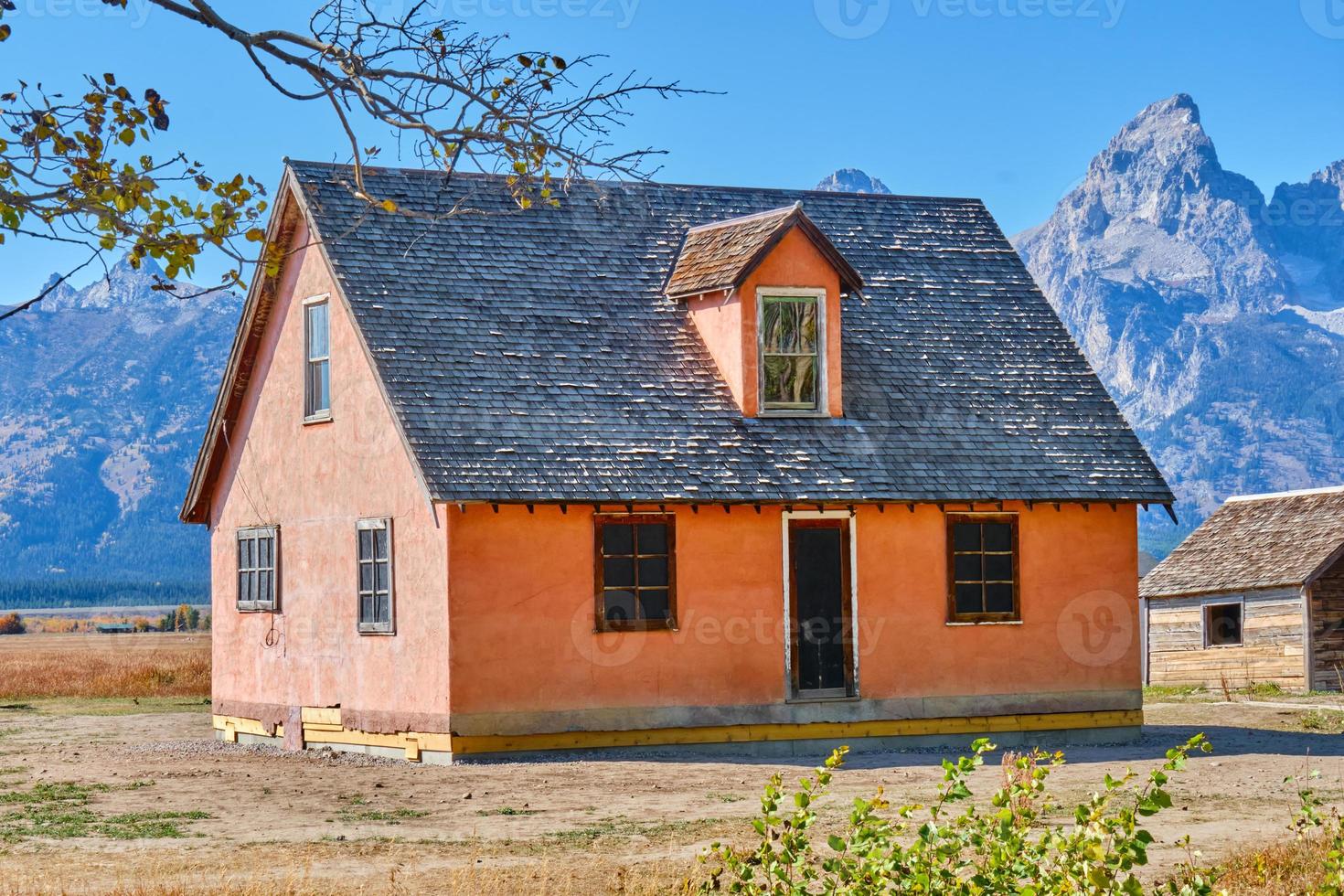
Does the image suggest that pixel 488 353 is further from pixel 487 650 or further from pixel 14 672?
pixel 14 672

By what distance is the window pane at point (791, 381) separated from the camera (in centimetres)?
2320

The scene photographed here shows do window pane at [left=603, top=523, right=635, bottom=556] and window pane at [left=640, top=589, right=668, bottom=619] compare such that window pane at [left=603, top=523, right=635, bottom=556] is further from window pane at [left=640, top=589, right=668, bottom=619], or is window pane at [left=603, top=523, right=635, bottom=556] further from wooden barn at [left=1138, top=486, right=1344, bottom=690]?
wooden barn at [left=1138, top=486, right=1344, bottom=690]

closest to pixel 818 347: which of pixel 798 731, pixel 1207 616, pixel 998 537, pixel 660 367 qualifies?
pixel 660 367

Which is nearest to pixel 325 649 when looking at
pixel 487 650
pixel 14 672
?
pixel 487 650

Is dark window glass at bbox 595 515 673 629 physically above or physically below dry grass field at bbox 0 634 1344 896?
above

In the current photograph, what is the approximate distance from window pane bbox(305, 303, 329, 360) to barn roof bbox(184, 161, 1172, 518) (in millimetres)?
1147

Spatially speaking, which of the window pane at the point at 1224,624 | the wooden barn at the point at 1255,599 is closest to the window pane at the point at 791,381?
the wooden barn at the point at 1255,599

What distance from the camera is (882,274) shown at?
84.1ft

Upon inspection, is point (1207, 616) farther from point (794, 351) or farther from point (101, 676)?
point (101, 676)

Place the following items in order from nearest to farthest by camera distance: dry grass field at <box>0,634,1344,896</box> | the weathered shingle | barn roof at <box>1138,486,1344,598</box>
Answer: dry grass field at <box>0,634,1344,896</box> → the weathered shingle → barn roof at <box>1138,486,1344,598</box>

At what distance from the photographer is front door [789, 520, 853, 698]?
2245 centimetres

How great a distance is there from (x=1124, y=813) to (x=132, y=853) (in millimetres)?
7686

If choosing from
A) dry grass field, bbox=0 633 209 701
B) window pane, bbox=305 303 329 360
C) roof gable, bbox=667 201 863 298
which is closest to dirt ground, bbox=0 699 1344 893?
window pane, bbox=305 303 329 360

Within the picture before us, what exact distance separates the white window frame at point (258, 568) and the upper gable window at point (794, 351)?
694 cm
